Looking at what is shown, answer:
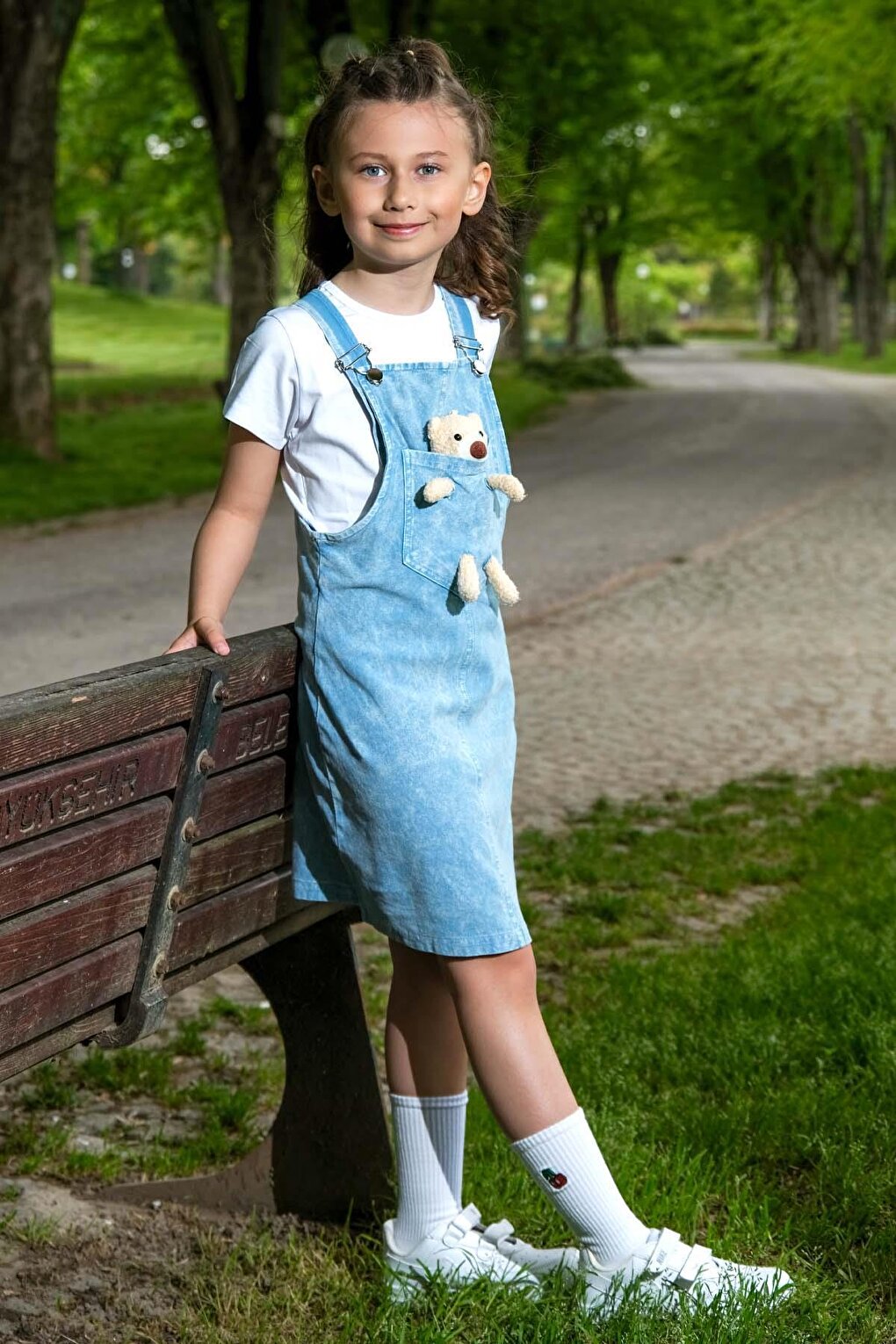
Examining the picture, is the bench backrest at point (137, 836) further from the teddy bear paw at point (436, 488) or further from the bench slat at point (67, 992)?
the teddy bear paw at point (436, 488)

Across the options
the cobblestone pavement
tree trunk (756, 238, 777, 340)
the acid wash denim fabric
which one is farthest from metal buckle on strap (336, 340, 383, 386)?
tree trunk (756, 238, 777, 340)

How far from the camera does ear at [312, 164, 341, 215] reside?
2.74 m

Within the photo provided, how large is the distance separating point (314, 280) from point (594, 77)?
29.8 m

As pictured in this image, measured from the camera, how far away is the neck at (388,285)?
8.80 feet

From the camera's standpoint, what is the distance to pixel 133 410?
26.1 m

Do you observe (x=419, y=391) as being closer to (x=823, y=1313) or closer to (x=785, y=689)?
(x=823, y=1313)

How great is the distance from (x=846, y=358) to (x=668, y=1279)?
4765cm

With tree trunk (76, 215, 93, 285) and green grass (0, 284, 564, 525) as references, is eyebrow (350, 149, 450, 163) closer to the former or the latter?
green grass (0, 284, 564, 525)

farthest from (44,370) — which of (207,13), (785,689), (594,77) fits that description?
(594,77)

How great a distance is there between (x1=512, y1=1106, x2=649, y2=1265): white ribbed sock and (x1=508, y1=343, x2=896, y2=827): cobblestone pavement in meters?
3.32

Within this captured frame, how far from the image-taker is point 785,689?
803 cm

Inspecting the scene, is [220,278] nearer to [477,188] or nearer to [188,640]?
[477,188]

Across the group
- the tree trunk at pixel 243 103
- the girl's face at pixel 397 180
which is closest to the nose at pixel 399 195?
the girl's face at pixel 397 180

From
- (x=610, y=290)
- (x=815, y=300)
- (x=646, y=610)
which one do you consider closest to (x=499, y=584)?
(x=646, y=610)
